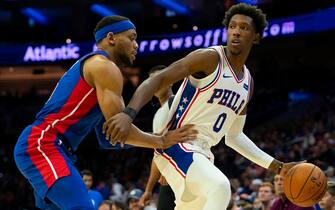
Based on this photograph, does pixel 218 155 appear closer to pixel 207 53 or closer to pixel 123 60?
pixel 207 53

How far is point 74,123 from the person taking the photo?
12.7ft

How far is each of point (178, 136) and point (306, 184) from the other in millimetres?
1059

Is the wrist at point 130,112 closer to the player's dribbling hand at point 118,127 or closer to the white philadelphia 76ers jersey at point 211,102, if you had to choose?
the player's dribbling hand at point 118,127

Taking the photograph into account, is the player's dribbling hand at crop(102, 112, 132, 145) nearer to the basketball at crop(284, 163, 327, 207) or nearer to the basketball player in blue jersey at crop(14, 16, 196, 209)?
the basketball player in blue jersey at crop(14, 16, 196, 209)

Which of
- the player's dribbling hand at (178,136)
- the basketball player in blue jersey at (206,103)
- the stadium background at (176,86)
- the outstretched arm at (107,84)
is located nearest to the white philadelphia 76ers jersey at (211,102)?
the basketball player in blue jersey at (206,103)

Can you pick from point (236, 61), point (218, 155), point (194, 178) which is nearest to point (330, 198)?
point (236, 61)

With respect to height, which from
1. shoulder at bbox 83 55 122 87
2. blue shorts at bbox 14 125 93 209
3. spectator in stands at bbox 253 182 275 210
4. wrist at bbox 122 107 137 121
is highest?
shoulder at bbox 83 55 122 87

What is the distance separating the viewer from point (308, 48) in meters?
19.0

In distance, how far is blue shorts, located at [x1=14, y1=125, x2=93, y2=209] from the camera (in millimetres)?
3627

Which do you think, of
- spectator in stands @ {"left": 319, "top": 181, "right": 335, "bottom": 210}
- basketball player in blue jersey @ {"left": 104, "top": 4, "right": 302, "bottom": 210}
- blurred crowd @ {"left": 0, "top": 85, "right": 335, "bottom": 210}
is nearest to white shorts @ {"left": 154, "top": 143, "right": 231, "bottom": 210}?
basketball player in blue jersey @ {"left": 104, "top": 4, "right": 302, "bottom": 210}

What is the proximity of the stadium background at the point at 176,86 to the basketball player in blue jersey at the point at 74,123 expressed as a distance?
311 inches

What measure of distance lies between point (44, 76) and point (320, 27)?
1368cm

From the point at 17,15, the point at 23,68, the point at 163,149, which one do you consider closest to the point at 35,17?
the point at 17,15

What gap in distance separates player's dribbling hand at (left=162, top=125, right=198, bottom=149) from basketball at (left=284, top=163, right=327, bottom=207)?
0.88 meters
